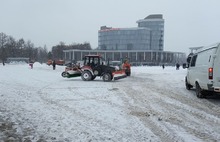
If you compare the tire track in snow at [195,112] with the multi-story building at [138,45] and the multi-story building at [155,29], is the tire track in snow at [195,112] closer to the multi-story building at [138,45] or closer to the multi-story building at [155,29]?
the multi-story building at [138,45]

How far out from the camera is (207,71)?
11398 mm

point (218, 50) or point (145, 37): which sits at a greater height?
point (145, 37)

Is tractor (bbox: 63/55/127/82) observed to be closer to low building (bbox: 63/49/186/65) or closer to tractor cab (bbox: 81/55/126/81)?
tractor cab (bbox: 81/55/126/81)

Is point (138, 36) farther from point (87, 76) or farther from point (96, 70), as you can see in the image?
point (87, 76)

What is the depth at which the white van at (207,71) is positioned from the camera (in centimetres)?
1090

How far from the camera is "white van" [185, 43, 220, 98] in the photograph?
35.7ft

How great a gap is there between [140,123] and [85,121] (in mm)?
1510

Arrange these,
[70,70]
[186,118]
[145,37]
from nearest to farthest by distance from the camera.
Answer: [186,118] → [70,70] → [145,37]

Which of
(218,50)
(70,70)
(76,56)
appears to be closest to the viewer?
(218,50)

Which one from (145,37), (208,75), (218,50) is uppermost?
(145,37)

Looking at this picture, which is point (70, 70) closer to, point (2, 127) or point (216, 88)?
point (216, 88)

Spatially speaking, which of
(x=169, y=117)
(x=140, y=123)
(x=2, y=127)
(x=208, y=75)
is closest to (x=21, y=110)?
(x=2, y=127)

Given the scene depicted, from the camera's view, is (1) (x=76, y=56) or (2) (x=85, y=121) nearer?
(2) (x=85, y=121)

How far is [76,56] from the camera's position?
126875 mm
